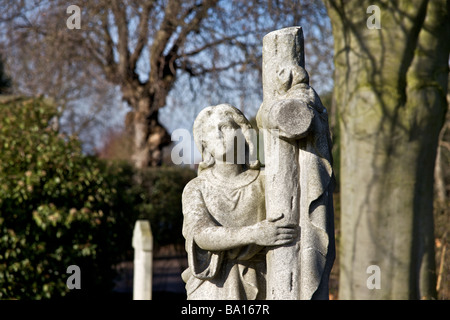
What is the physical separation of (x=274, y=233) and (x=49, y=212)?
16.8 feet

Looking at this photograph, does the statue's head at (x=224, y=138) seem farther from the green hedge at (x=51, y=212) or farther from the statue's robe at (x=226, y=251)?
the green hedge at (x=51, y=212)

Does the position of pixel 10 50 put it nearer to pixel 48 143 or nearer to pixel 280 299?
pixel 48 143

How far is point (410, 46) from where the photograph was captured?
5.99m

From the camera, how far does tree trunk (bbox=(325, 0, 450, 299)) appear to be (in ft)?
19.5

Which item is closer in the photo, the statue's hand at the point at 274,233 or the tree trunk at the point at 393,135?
the statue's hand at the point at 274,233

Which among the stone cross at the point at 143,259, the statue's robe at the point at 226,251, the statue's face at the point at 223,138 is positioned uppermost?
the statue's face at the point at 223,138

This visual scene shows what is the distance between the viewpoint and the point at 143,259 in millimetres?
7730

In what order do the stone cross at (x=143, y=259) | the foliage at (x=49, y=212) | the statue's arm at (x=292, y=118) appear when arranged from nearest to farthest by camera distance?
the statue's arm at (x=292, y=118), the foliage at (x=49, y=212), the stone cross at (x=143, y=259)

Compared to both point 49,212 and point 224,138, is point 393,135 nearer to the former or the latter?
point 224,138

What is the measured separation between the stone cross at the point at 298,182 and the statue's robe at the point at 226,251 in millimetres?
164

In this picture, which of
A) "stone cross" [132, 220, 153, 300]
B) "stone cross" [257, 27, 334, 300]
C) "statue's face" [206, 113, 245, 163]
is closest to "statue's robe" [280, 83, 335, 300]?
"stone cross" [257, 27, 334, 300]

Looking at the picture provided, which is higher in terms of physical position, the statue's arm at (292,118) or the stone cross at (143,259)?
the statue's arm at (292,118)

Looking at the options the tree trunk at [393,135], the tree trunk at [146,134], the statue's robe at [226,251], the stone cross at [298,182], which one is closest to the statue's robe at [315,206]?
the stone cross at [298,182]

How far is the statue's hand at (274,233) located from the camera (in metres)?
2.85
